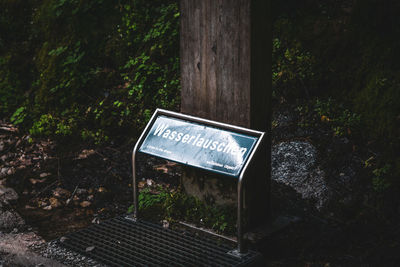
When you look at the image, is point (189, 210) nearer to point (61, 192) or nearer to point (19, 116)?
point (61, 192)

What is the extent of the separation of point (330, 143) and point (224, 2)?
191 centimetres

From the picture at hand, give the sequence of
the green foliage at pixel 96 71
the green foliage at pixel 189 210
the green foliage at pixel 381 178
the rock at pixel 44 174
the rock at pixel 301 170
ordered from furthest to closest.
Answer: the green foliage at pixel 96 71 → the rock at pixel 44 174 → the rock at pixel 301 170 → the green foliage at pixel 381 178 → the green foliage at pixel 189 210

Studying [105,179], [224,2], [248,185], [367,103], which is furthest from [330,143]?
[105,179]

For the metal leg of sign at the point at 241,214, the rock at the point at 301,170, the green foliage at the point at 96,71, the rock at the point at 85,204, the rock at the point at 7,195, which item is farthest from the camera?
the green foliage at the point at 96,71

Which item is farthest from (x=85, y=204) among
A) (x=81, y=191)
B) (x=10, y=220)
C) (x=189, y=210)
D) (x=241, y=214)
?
(x=241, y=214)

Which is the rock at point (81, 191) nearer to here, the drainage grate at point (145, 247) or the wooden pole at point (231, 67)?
the drainage grate at point (145, 247)

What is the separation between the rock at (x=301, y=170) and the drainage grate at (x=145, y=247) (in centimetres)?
111

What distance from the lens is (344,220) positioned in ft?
13.4

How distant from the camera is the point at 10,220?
4555 mm

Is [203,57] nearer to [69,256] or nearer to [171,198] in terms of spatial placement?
[171,198]

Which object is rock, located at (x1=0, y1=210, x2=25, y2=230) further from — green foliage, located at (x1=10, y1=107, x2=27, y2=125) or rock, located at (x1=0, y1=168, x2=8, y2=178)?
green foliage, located at (x1=10, y1=107, x2=27, y2=125)

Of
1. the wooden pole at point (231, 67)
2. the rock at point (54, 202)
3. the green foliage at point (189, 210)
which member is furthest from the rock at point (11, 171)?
the wooden pole at point (231, 67)

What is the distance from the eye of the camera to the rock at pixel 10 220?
14.6 feet

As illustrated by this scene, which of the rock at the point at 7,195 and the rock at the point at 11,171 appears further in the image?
the rock at the point at 11,171
